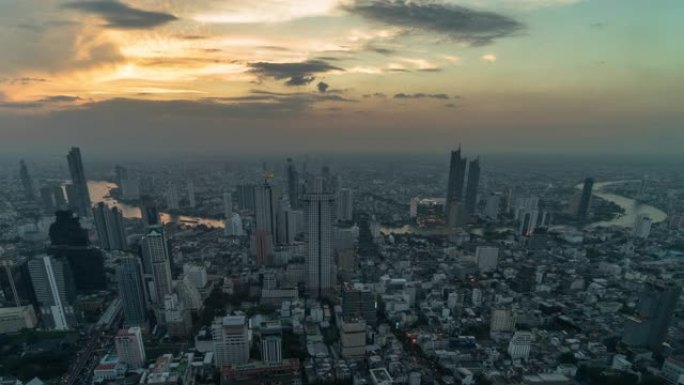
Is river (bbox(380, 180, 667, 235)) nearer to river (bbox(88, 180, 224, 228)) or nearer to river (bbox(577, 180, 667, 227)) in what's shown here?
river (bbox(577, 180, 667, 227))

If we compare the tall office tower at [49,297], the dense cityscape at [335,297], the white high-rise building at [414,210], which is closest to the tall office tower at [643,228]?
the dense cityscape at [335,297]

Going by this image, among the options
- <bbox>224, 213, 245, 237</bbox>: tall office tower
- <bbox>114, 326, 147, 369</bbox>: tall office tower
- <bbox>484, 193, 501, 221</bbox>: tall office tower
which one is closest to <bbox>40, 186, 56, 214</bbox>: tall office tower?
<bbox>224, 213, 245, 237</bbox>: tall office tower

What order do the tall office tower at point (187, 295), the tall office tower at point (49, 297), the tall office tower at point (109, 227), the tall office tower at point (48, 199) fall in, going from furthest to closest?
1. the tall office tower at point (48, 199)
2. the tall office tower at point (109, 227)
3. the tall office tower at point (187, 295)
4. the tall office tower at point (49, 297)

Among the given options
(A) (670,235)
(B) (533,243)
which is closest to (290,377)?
(B) (533,243)

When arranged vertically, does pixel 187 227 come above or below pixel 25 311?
below

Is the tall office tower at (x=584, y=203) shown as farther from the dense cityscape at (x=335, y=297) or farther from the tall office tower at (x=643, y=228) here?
the tall office tower at (x=643, y=228)

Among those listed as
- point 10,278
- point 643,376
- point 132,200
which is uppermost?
point 10,278

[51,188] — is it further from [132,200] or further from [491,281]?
[491,281]
